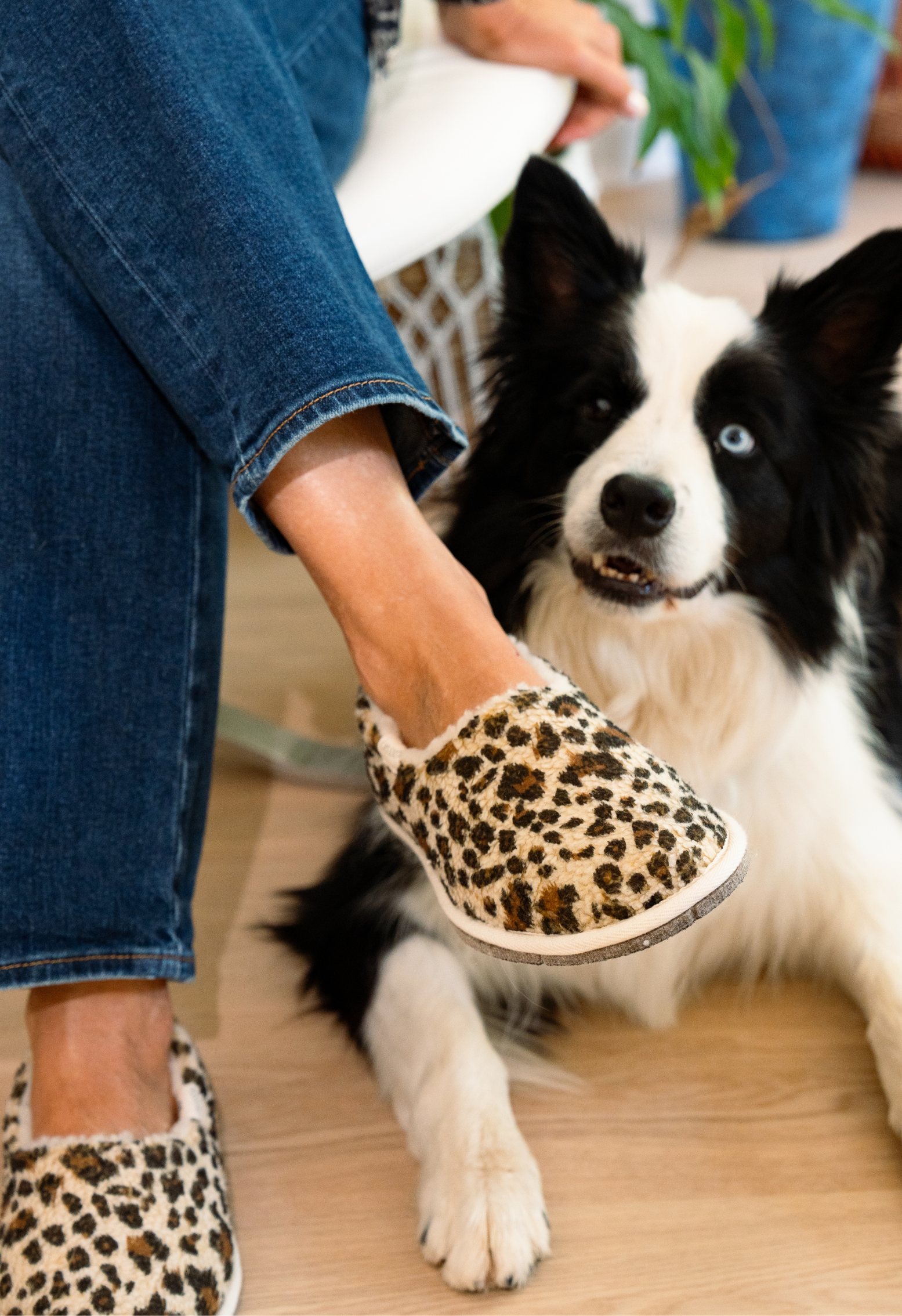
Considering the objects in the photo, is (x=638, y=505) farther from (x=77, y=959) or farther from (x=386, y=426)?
(x=77, y=959)

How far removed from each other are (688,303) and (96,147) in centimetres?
65

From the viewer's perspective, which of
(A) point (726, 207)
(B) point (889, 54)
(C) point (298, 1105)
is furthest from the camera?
(B) point (889, 54)

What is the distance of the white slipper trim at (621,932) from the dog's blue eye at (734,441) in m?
0.49

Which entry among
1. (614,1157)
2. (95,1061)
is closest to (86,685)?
(95,1061)

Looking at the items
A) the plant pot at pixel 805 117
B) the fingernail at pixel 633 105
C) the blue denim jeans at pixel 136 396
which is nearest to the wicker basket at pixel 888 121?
the plant pot at pixel 805 117

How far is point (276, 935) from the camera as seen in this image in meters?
1.48

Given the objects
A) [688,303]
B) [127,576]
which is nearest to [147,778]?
[127,576]

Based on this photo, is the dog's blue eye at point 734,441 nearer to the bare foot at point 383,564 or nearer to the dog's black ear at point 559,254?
the dog's black ear at point 559,254

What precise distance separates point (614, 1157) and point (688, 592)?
0.57m

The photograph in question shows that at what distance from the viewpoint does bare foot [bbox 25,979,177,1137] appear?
1049 mm

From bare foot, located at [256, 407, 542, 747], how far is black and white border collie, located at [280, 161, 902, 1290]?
0.27 meters

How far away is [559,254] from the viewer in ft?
4.36

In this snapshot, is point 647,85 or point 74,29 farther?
point 647,85

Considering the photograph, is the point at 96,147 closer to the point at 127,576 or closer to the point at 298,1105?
the point at 127,576
